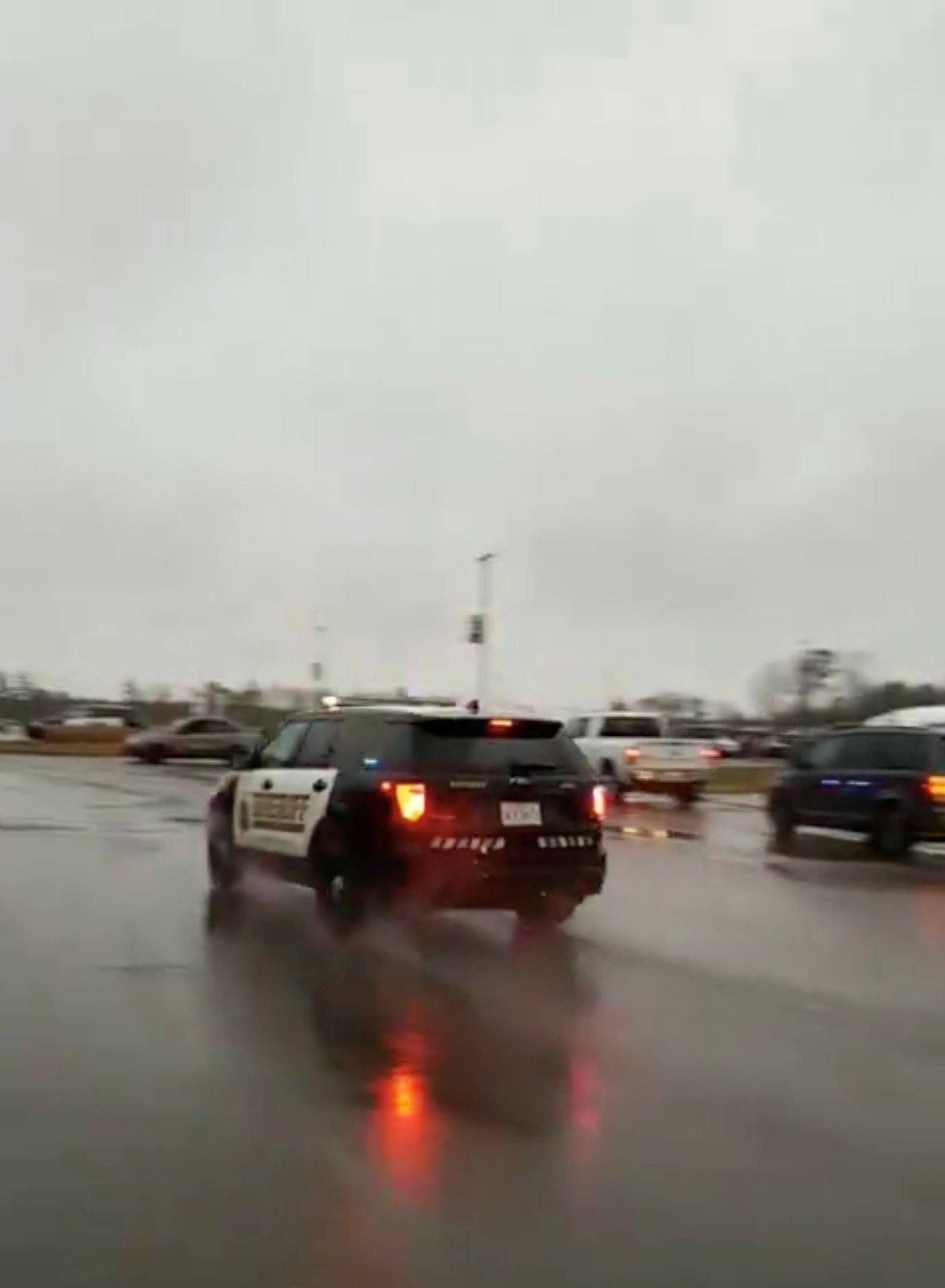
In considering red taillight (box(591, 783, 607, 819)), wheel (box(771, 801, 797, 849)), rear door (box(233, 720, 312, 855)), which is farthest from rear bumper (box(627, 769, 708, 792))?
red taillight (box(591, 783, 607, 819))

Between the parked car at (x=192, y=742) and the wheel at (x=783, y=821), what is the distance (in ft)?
89.8

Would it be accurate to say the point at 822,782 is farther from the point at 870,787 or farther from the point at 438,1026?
the point at 438,1026

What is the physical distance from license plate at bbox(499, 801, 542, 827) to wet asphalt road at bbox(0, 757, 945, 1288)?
2.90ft

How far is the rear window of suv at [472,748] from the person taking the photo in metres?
11.5

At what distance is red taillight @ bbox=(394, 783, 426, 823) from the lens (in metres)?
11.3

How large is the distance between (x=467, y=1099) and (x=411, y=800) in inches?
176

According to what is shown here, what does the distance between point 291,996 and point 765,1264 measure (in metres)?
4.84

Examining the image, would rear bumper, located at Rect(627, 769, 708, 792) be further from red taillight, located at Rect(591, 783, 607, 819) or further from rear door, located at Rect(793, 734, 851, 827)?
red taillight, located at Rect(591, 783, 607, 819)

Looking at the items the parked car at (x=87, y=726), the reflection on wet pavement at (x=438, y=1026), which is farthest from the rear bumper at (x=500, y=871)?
the parked car at (x=87, y=726)

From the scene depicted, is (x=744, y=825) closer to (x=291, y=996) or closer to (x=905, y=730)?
(x=905, y=730)

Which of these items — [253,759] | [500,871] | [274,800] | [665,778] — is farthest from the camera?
[665,778]

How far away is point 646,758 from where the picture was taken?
31203mm

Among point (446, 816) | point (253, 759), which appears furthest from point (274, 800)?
point (446, 816)

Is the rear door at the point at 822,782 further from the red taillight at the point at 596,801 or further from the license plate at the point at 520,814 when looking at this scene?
the license plate at the point at 520,814
